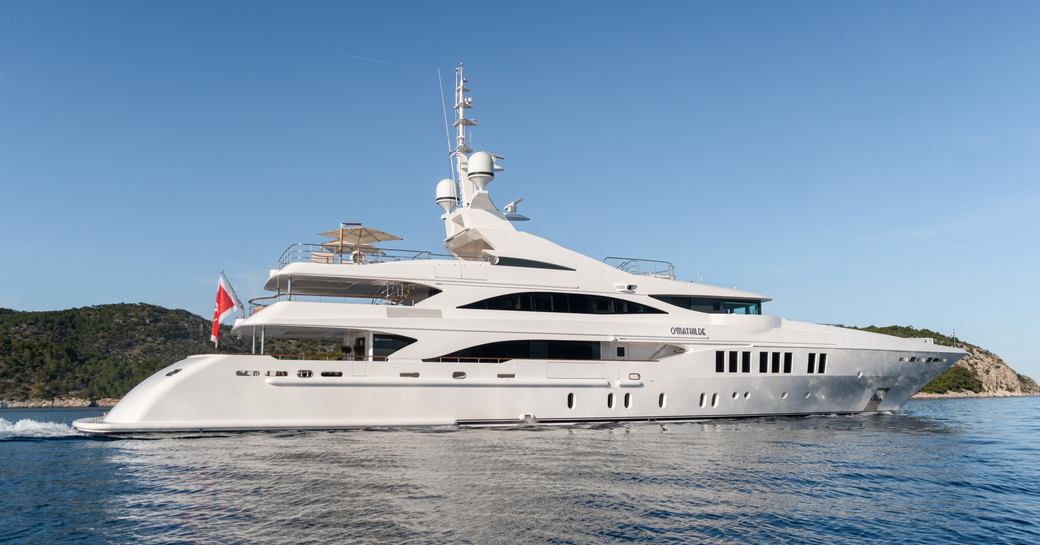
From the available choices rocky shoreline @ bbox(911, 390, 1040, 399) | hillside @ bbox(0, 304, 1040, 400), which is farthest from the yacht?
rocky shoreline @ bbox(911, 390, 1040, 399)

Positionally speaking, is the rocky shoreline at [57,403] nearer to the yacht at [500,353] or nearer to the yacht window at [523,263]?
the yacht at [500,353]

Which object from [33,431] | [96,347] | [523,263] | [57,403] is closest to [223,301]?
[33,431]

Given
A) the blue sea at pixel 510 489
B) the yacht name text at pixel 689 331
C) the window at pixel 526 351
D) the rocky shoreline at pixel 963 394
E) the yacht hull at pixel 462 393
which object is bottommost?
the rocky shoreline at pixel 963 394

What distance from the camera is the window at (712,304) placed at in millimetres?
22109

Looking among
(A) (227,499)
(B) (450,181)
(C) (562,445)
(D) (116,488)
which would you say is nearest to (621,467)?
(C) (562,445)

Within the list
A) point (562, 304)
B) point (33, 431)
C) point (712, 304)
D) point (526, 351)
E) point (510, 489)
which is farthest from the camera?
point (712, 304)

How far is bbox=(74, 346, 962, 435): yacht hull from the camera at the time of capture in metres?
16.3

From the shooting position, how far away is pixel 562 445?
15.1 metres

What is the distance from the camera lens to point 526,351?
19531 mm

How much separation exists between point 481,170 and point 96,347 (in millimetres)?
52035

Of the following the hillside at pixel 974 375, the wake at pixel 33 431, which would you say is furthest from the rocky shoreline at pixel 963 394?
the wake at pixel 33 431

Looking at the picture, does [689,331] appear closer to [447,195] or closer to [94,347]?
[447,195]

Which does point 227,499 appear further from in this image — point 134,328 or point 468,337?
point 134,328

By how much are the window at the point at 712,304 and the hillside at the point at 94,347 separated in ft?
100
